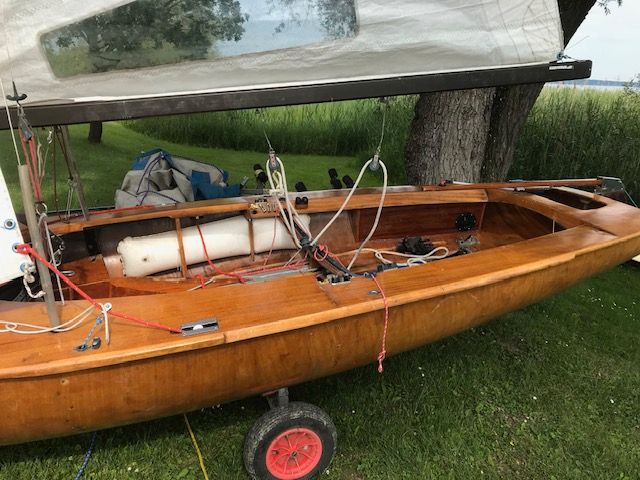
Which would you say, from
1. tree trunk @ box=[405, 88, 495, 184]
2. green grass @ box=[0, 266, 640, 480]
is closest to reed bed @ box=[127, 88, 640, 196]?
tree trunk @ box=[405, 88, 495, 184]

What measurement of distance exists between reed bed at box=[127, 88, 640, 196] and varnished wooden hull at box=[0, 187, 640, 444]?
2.15m

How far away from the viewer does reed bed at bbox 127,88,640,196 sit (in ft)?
18.5

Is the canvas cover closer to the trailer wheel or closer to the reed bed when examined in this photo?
the reed bed

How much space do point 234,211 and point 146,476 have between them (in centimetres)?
134

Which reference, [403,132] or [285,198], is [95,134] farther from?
[285,198]

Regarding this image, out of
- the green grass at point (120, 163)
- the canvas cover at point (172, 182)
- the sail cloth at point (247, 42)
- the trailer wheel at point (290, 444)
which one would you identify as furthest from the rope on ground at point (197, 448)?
the green grass at point (120, 163)

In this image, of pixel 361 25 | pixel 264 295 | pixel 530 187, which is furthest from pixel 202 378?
pixel 530 187

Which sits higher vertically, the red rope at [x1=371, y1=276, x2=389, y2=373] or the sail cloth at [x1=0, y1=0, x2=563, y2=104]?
the sail cloth at [x1=0, y1=0, x2=563, y2=104]

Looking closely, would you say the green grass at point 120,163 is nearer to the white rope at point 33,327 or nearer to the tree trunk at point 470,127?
the tree trunk at point 470,127

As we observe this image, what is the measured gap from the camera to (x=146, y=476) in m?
2.07

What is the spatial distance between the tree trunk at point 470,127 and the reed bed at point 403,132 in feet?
1.87

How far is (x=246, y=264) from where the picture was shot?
2764 millimetres

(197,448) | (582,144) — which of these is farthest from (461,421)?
(582,144)

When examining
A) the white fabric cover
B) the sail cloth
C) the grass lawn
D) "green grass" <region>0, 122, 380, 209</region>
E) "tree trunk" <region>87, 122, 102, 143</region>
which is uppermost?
the sail cloth
